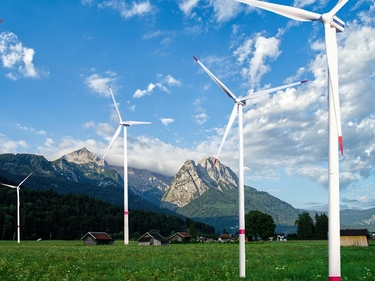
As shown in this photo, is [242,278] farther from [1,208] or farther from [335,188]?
[1,208]

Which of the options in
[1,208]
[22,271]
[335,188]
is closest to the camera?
[335,188]

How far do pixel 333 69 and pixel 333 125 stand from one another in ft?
9.84

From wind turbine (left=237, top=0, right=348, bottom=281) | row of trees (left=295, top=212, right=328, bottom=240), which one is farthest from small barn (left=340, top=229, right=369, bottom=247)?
row of trees (left=295, top=212, right=328, bottom=240)

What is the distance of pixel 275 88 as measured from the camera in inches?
1420

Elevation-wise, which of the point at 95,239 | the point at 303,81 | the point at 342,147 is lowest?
the point at 95,239

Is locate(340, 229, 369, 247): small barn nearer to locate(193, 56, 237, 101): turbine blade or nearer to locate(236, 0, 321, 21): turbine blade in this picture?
locate(193, 56, 237, 101): turbine blade

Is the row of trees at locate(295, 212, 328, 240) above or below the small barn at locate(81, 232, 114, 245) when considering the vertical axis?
below

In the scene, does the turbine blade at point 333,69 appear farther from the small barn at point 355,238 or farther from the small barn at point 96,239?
the small barn at point 355,238

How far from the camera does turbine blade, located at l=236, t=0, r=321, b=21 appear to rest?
23.8 meters

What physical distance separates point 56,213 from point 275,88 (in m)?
174

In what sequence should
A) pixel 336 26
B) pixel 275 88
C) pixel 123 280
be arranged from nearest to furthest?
1. pixel 336 26
2. pixel 123 280
3. pixel 275 88

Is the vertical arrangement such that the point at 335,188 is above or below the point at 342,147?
below

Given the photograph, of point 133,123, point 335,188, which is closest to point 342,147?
point 335,188

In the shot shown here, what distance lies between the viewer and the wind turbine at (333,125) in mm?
19953
